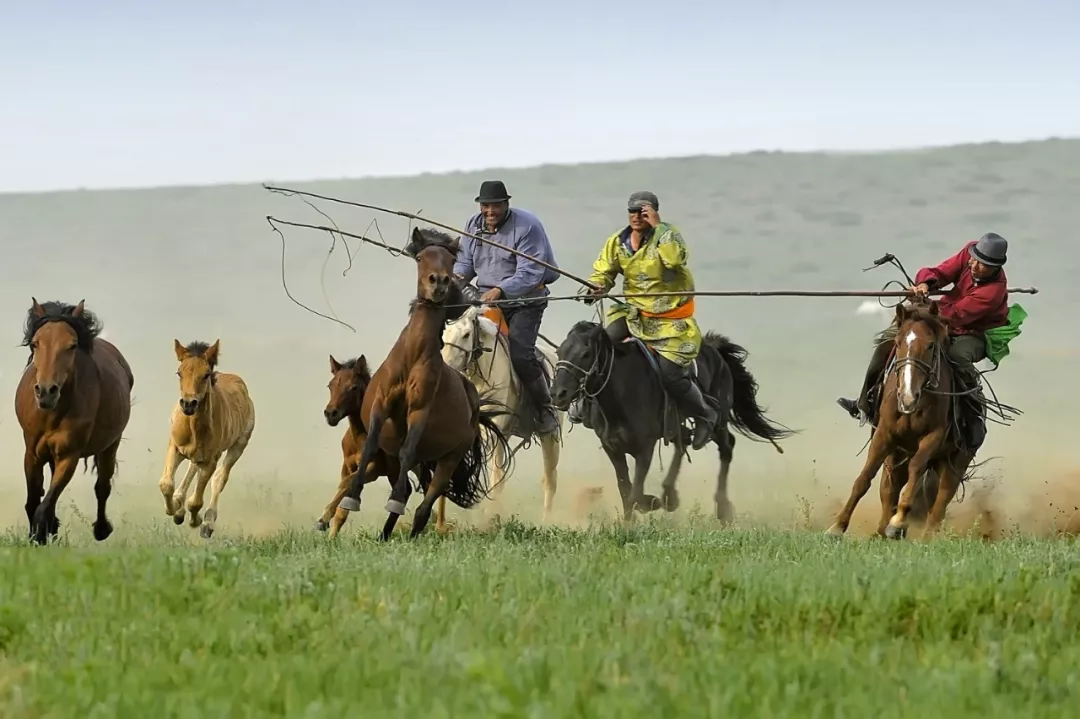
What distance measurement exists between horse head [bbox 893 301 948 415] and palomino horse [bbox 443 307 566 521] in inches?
144

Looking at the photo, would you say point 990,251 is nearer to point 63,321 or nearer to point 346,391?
point 346,391

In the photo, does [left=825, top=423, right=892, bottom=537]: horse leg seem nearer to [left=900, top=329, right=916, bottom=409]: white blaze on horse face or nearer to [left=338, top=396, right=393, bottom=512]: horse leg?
[left=900, top=329, right=916, bottom=409]: white blaze on horse face

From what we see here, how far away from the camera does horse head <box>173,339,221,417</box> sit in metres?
16.3

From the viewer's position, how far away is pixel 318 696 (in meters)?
6.30

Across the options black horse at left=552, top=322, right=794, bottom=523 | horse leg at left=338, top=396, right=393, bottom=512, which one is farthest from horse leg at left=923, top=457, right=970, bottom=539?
horse leg at left=338, top=396, right=393, bottom=512

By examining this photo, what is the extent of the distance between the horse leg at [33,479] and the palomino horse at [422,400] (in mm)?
2384

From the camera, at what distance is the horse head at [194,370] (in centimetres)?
1630

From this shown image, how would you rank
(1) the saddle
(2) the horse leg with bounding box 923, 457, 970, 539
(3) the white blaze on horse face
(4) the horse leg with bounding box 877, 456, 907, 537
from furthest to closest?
(1) the saddle → (4) the horse leg with bounding box 877, 456, 907, 537 → (2) the horse leg with bounding box 923, 457, 970, 539 → (3) the white blaze on horse face

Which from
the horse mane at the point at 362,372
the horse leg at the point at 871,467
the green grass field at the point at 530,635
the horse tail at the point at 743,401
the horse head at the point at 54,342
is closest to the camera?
the green grass field at the point at 530,635

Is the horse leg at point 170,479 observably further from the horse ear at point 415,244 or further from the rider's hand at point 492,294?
the horse ear at point 415,244

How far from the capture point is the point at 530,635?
745 cm

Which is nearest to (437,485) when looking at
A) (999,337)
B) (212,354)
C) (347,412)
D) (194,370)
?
(347,412)

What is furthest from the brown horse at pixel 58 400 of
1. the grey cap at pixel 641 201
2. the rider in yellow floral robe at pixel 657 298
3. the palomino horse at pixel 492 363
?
the grey cap at pixel 641 201

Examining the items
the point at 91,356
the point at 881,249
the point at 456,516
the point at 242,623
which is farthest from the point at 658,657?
the point at 881,249
